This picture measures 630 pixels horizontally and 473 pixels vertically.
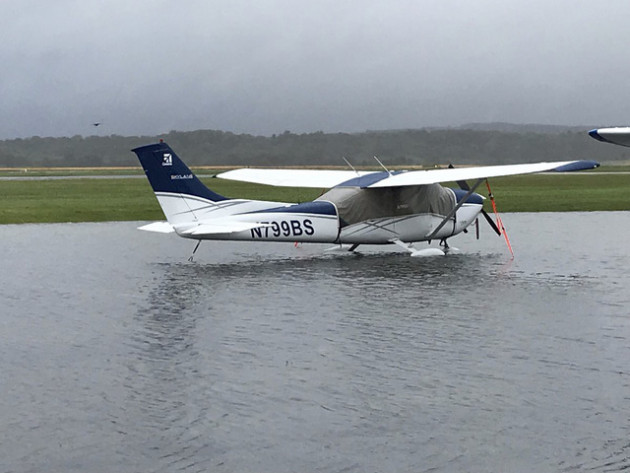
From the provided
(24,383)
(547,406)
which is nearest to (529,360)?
(547,406)

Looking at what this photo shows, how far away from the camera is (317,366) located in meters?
12.4

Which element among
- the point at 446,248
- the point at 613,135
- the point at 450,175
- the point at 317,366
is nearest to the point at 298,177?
the point at 446,248

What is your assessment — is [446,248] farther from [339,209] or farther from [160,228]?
[160,228]

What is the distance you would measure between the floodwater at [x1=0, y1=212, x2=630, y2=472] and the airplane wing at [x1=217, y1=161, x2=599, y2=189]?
212 centimetres

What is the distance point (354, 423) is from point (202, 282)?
35.3 feet

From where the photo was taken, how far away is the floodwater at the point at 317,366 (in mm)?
9070

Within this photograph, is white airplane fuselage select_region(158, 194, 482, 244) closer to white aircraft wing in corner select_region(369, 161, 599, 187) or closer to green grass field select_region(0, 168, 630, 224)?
white aircraft wing in corner select_region(369, 161, 599, 187)

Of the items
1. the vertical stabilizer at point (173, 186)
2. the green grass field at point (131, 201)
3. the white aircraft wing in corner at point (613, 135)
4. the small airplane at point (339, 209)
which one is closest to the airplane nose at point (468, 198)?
the small airplane at point (339, 209)

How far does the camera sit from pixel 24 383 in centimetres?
1174

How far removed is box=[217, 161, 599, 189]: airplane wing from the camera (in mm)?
22891

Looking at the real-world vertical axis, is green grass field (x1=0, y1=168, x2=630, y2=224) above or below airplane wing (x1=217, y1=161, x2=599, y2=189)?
below

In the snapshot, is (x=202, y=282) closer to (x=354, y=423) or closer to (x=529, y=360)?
(x=529, y=360)

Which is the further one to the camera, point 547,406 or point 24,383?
point 24,383

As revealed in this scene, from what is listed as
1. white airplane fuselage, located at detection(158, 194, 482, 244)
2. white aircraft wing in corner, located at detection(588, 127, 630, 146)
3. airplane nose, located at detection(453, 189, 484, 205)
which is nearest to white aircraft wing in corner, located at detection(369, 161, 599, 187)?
airplane nose, located at detection(453, 189, 484, 205)
